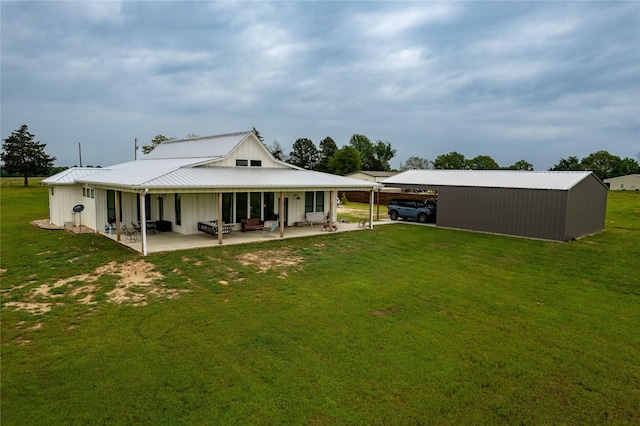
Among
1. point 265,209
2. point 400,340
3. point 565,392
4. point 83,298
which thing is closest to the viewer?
point 565,392

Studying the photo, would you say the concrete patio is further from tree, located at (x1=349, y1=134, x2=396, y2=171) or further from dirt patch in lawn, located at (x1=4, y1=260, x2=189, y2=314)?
tree, located at (x1=349, y1=134, x2=396, y2=171)

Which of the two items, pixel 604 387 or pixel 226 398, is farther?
pixel 604 387

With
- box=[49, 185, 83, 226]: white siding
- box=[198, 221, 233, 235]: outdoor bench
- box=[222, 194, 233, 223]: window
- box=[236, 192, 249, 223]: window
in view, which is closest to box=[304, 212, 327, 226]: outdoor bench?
box=[236, 192, 249, 223]: window

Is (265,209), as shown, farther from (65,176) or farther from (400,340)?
(400,340)

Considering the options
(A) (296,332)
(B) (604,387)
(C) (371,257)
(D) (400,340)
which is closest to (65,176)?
(C) (371,257)

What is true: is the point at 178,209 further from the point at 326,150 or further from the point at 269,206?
the point at 326,150

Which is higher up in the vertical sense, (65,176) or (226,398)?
(65,176)

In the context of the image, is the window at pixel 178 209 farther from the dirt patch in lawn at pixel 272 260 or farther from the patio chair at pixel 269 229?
the dirt patch in lawn at pixel 272 260

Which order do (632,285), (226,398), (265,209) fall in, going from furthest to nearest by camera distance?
(265,209)
(632,285)
(226,398)
